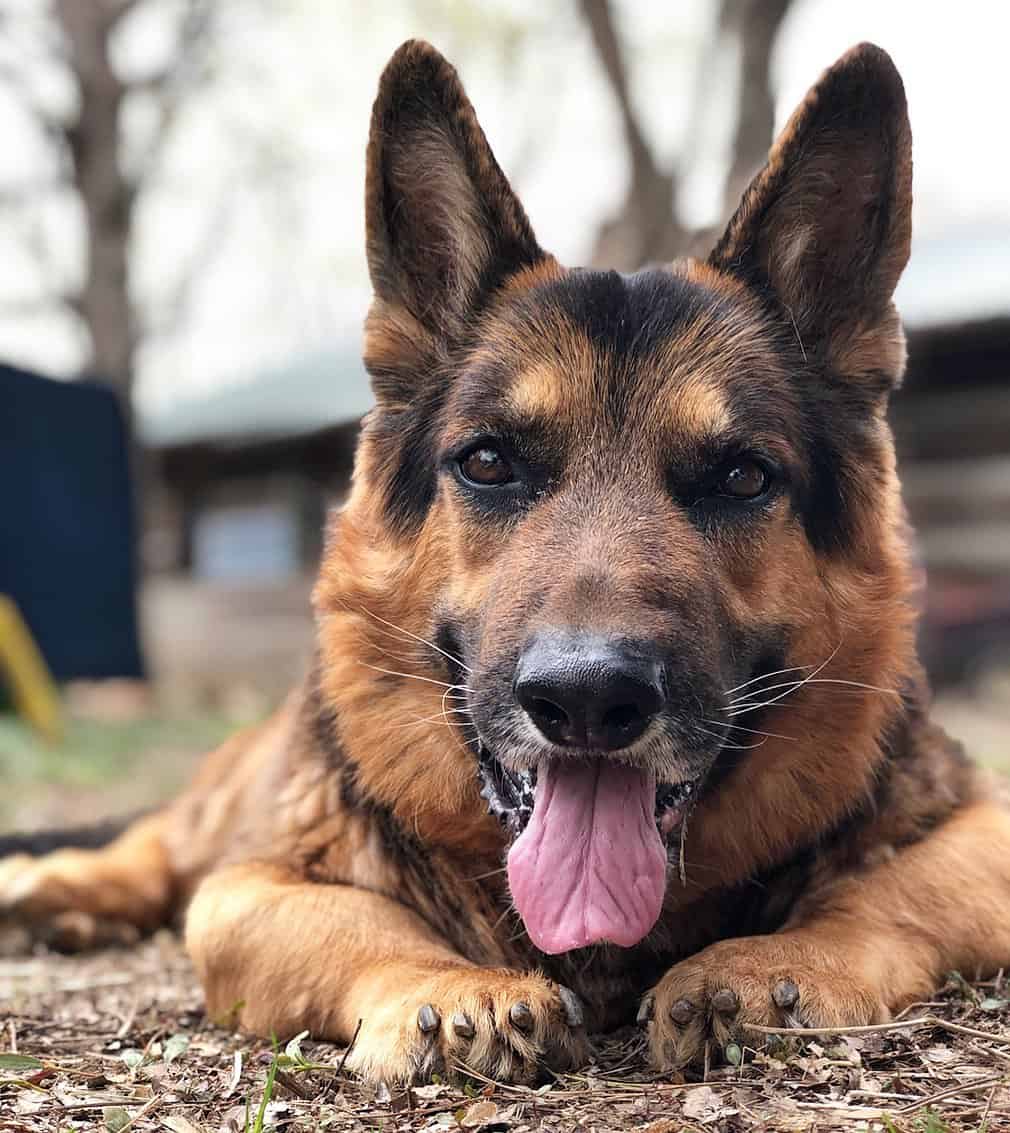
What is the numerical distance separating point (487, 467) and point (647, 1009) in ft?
4.77

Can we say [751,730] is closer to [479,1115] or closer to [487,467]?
[487,467]

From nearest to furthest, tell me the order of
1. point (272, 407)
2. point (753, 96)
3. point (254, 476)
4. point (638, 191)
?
1. point (753, 96)
2. point (638, 191)
3. point (272, 407)
4. point (254, 476)

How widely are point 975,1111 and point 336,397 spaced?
1989 centimetres

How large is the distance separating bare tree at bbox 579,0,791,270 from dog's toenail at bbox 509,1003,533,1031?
8.33m

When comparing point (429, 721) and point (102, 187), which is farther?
point (102, 187)

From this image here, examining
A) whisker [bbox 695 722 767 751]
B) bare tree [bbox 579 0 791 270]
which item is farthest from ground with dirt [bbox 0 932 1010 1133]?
bare tree [bbox 579 0 791 270]

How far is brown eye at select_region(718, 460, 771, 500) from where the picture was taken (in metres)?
3.28

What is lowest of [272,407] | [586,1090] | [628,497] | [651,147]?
[586,1090]

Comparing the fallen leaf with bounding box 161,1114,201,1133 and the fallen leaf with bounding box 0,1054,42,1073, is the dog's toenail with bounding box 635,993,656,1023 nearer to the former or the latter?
the fallen leaf with bounding box 161,1114,201,1133

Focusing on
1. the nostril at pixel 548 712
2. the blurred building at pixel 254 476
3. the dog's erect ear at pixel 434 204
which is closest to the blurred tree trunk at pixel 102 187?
the blurred building at pixel 254 476

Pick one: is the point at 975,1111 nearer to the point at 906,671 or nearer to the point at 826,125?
the point at 906,671

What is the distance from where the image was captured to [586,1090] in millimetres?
2715

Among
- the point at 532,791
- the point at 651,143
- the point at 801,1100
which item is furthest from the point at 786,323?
the point at 651,143

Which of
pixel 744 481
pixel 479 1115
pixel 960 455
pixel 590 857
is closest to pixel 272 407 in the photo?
pixel 960 455
